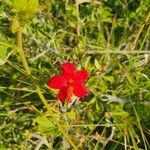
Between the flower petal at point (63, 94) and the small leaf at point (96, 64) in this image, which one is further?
the small leaf at point (96, 64)

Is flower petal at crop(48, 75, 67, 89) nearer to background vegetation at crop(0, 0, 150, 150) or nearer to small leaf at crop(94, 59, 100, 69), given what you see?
background vegetation at crop(0, 0, 150, 150)

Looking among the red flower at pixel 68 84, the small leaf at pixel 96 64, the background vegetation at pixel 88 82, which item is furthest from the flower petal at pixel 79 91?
the small leaf at pixel 96 64

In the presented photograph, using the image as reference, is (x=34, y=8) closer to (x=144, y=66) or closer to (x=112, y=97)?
(x=112, y=97)

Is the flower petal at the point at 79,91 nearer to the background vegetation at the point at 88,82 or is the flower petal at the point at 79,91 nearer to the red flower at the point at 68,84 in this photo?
the red flower at the point at 68,84

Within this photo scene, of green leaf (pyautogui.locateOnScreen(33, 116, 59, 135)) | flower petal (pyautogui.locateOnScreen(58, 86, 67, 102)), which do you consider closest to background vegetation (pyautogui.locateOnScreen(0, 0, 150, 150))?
green leaf (pyautogui.locateOnScreen(33, 116, 59, 135))

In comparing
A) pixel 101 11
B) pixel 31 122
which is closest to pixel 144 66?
pixel 101 11

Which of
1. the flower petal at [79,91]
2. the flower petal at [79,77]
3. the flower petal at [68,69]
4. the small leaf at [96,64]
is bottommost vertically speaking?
the small leaf at [96,64]

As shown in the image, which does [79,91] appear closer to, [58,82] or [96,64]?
[58,82]

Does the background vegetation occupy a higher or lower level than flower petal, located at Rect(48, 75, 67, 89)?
lower
